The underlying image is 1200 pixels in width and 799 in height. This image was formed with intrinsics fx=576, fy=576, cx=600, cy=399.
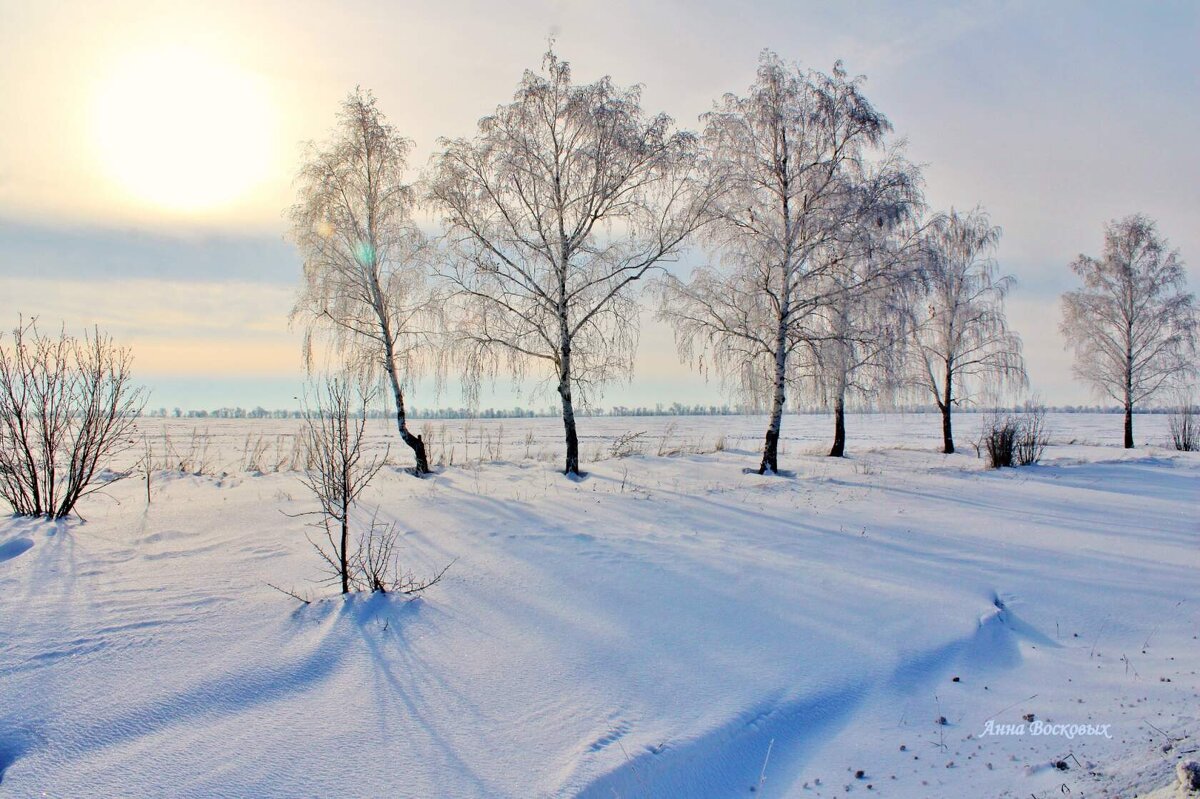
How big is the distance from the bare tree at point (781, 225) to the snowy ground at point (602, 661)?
6284 mm

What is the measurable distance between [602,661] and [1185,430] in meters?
25.5

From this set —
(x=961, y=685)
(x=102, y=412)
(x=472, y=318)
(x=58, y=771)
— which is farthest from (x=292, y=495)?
(x=961, y=685)

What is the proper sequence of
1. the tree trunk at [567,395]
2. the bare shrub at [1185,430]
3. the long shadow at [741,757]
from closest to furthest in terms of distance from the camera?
the long shadow at [741,757], the tree trunk at [567,395], the bare shrub at [1185,430]

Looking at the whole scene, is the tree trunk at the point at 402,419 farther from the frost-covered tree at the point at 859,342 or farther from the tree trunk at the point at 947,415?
the tree trunk at the point at 947,415

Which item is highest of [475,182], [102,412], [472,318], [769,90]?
[769,90]

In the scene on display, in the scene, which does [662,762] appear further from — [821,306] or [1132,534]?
[821,306]

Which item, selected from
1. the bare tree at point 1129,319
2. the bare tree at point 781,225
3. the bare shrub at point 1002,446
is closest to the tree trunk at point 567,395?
the bare tree at point 781,225

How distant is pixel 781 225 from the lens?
13172mm

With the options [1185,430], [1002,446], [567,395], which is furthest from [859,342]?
[1185,430]

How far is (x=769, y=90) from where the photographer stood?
41.6 ft

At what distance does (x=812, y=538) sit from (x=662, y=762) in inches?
179

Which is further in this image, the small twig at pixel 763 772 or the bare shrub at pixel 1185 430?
the bare shrub at pixel 1185 430

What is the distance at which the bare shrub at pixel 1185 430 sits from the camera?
1962 cm

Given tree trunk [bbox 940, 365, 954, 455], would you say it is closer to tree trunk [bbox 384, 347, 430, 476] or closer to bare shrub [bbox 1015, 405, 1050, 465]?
bare shrub [bbox 1015, 405, 1050, 465]
